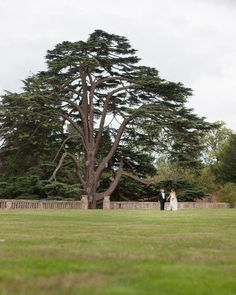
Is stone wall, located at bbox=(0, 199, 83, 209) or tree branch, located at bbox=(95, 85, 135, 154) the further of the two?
tree branch, located at bbox=(95, 85, 135, 154)

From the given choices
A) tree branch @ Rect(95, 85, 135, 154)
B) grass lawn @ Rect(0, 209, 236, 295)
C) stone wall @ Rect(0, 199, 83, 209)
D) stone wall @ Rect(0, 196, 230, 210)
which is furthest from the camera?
tree branch @ Rect(95, 85, 135, 154)

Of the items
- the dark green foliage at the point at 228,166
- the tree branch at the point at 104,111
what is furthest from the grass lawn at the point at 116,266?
the dark green foliage at the point at 228,166

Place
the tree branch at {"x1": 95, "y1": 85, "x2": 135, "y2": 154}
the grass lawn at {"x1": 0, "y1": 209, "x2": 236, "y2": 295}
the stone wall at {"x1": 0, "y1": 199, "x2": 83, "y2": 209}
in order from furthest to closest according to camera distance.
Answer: the tree branch at {"x1": 95, "y1": 85, "x2": 135, "y2": 154}, the stone wall at {"x1": 0, "y1": 199, "x2": 83, "y2": 209}, the grass lawn at {"x1": 0, "y1": 209, "x2": 236, "y2": 295}

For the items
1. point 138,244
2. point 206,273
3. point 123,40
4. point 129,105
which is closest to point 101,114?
point 129,105

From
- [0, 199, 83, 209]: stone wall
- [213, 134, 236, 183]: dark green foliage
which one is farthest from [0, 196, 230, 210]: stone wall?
[213, 134, 236, 183]: dark green foliage

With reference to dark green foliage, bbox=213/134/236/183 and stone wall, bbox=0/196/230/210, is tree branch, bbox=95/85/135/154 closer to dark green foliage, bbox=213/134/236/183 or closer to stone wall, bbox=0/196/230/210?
stone wall, bbox=0/196/230/210

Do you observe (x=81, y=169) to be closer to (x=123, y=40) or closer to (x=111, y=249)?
(x=123, y=40)

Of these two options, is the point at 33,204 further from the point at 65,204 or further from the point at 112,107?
the point at 112,107

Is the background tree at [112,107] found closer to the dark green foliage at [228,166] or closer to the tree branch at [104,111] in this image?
the tree branch at [104,111]

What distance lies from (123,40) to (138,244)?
3629 cm

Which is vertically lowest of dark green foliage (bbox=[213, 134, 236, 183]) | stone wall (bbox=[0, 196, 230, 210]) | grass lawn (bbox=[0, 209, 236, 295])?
grass lawn (bbox=[0, 209, 236, 295])

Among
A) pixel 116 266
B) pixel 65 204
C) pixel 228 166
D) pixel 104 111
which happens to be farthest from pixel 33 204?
pixel 228 166

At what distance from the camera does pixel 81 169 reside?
48.9 meters

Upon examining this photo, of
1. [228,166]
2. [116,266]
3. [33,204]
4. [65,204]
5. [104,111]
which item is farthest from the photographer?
[228,166]
